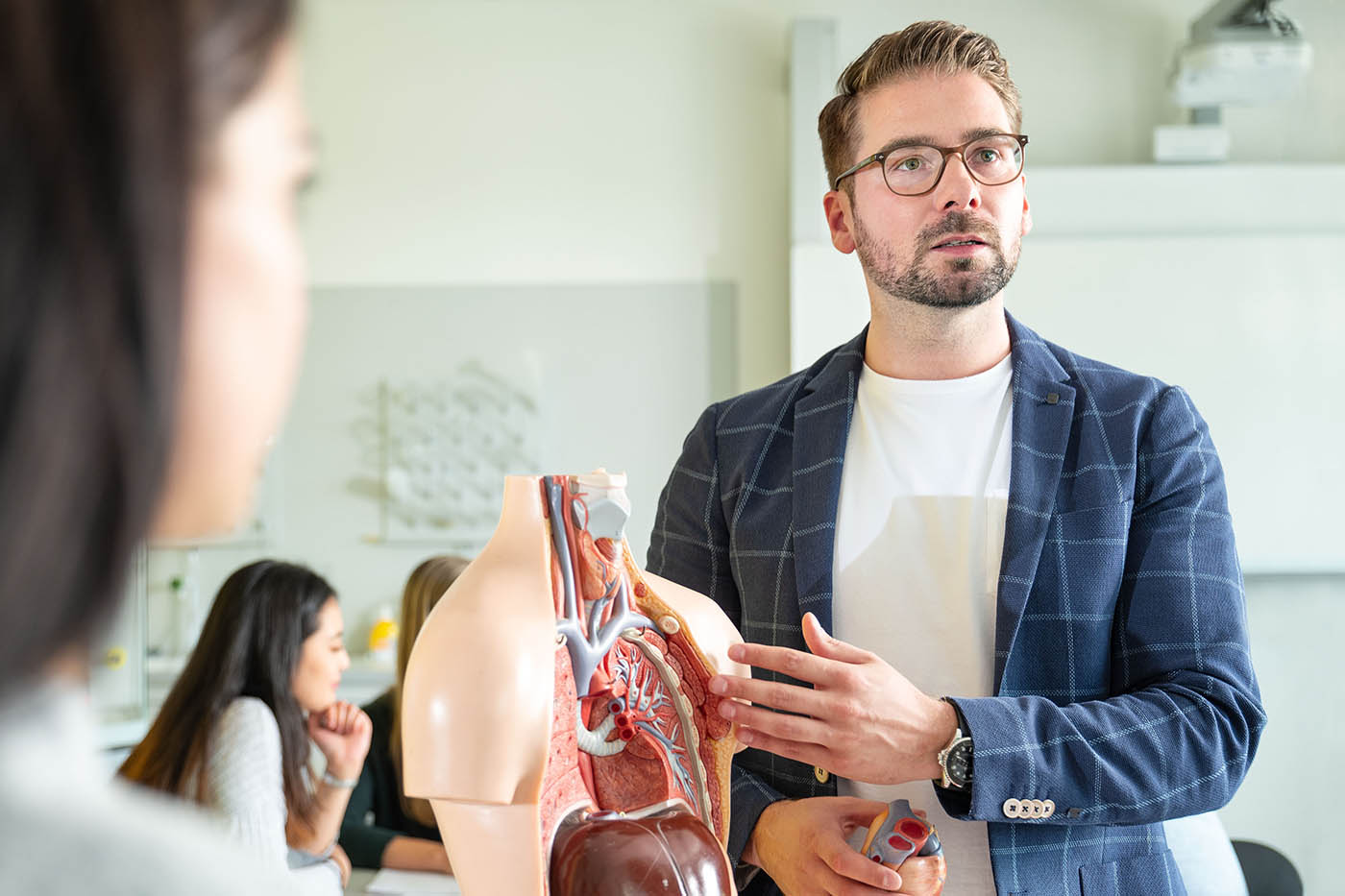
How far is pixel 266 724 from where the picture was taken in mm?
2137

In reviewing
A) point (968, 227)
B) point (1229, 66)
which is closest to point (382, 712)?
point (968, 227)

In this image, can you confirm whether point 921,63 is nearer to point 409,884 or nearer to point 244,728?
point 244,728

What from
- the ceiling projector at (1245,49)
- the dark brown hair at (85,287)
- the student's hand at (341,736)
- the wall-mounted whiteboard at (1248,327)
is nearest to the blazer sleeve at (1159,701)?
the dark brown hair at (85,287)

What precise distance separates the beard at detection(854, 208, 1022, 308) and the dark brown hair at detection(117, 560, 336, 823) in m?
1.48

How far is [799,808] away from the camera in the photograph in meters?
1.16

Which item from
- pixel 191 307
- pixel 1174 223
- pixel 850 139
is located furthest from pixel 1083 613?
pixel 1174 223

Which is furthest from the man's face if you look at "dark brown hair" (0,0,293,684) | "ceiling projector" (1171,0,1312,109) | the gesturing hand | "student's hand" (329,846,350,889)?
"ceiling projector" (1171,0,1312,109)

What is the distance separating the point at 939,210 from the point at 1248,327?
9.11 ft

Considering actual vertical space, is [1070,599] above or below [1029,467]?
below

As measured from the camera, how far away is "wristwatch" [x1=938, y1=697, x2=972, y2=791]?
1136mm

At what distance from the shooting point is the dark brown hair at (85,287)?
13.1 inches

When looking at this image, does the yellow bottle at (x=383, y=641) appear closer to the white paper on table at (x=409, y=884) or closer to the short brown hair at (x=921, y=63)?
the white paper on table at (x=409, y=884)

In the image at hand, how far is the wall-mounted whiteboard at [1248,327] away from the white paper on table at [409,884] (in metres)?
2.07

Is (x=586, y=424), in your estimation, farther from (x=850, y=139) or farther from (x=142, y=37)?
(x=142, y=37)
